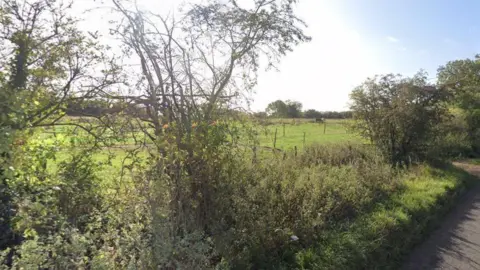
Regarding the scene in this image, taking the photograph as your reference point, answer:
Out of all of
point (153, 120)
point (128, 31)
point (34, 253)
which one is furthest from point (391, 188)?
point (34, 253)

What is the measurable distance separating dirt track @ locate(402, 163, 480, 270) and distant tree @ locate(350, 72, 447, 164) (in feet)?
19.4

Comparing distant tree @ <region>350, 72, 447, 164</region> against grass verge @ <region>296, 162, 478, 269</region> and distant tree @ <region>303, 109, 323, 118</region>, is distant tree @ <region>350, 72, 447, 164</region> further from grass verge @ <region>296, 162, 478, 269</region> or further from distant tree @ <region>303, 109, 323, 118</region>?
distant tree @ <region>303, 109, 323, 118</region>

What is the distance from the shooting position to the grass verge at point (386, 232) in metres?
5.28

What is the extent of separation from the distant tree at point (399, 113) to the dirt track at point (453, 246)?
5901 millimetres

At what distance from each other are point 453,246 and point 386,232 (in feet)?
5.23

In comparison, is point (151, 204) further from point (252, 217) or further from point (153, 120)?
point (252, 217)

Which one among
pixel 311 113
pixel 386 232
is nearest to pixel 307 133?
pixel 311 113

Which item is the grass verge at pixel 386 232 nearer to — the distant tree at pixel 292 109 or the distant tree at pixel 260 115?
the distant tree at pixel 260 115

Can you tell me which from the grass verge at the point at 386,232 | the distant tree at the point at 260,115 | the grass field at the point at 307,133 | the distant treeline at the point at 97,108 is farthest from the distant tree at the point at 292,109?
the distant treeline at the point at 97,108

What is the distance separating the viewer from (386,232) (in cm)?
649

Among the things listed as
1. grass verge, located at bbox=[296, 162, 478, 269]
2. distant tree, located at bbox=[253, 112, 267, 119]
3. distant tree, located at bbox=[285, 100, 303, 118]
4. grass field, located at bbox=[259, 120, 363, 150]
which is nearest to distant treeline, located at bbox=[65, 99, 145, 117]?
distant tree, located at bbox=[253, 112, 267, 119]

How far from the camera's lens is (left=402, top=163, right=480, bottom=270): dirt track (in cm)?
592

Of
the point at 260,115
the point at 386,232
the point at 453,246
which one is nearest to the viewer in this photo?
the point at 260,115

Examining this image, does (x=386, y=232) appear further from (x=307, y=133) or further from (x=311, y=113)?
(x=311, y=113)
